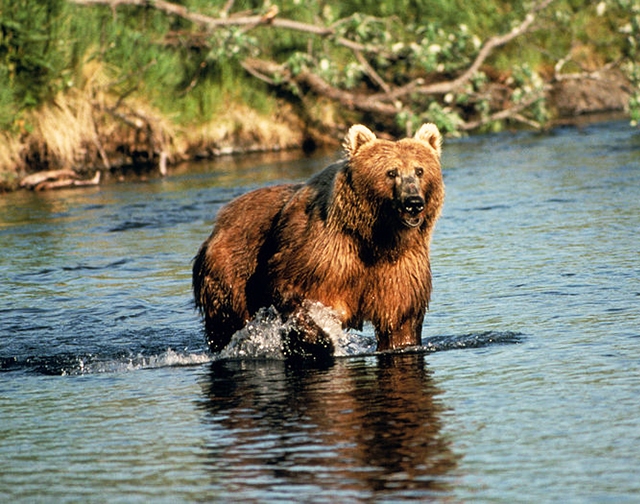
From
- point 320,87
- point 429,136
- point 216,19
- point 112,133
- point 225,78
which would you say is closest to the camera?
point 429,136

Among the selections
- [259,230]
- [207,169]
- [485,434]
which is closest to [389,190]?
[259,230]

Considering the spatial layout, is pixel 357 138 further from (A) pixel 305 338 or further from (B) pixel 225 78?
(B) pixel 225 78

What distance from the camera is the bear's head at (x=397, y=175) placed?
21.7 ft

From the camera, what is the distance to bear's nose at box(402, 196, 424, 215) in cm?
643

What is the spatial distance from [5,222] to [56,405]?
8667 mm

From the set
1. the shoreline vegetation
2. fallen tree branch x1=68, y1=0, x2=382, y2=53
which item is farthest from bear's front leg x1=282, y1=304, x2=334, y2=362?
fallen tree branch x1=68, y1=0, x2=382, y2=53

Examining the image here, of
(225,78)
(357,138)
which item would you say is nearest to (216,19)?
(225,78)

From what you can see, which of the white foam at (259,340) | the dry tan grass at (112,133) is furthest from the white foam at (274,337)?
the dry tan grass at (112,133)

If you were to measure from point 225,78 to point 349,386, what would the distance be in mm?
15958

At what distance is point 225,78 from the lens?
71.0 feet

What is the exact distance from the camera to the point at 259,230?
766 cm

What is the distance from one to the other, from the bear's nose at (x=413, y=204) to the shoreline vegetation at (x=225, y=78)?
1199cm

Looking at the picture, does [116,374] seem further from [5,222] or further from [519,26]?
[519,26]

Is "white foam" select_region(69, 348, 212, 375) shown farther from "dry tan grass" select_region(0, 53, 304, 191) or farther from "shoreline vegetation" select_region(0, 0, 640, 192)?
"dry tan grass" select_region(0, 53, 304, 191)
